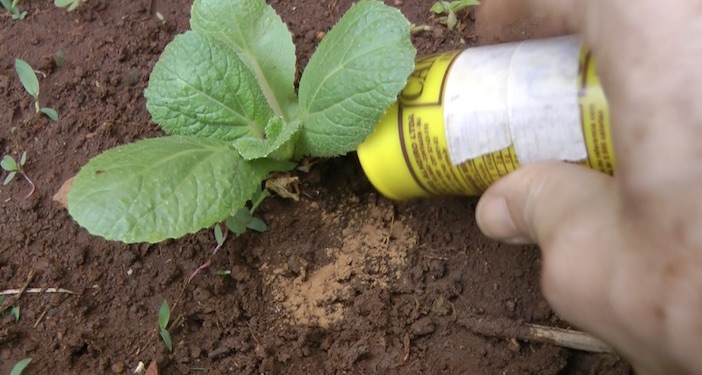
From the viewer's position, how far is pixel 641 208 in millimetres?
698

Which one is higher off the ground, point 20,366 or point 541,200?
point 541,200

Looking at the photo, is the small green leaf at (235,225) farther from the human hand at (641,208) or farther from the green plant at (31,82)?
the human hand at (641,208)

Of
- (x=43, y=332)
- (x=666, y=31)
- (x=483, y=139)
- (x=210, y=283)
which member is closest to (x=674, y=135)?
(x=666, y=31)

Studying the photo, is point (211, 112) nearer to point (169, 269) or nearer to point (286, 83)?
point (286, 83)

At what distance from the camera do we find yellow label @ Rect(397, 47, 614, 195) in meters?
1.05

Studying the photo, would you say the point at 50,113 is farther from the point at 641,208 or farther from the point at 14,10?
the point at 641,208

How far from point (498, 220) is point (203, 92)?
58 cm

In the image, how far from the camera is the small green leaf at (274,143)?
3.87ft

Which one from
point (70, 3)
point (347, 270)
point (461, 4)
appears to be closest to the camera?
point (347, 270)

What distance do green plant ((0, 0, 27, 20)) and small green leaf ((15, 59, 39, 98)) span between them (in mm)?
133

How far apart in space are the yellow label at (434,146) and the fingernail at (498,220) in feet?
0.24

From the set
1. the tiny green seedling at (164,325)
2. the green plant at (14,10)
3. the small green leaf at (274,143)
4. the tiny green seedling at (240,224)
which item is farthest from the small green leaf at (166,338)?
the green plant at (14,10)

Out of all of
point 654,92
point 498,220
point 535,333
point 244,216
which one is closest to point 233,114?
point 244,216

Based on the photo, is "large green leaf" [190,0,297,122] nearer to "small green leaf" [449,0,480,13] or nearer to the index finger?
"small green leaf" [449,0,480,13]
